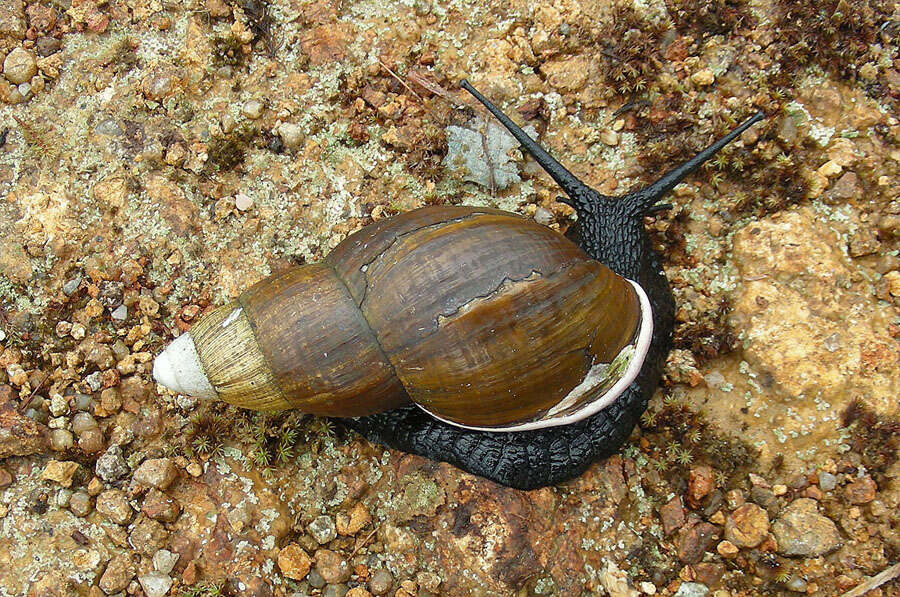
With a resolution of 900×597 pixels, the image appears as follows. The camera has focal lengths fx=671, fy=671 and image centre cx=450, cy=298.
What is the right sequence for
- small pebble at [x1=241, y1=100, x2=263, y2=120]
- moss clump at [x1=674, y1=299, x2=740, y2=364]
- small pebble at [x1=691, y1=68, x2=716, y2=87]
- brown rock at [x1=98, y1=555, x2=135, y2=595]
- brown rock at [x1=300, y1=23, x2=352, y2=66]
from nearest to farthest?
brown rock at [x1=98, y1=555, x2=135, y2=595] → moss clump at [x1=674, y1=299, x2=740, y2=364] → small pebble at [x1=691, y1=68, x2=716, y2=87] → small pebble at [x1=241, y1=100, x2=263, y2=120] → brown rock at [x1=300, y1=23, x2=352, y2=66]

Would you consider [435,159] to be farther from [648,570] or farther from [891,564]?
[891,564]

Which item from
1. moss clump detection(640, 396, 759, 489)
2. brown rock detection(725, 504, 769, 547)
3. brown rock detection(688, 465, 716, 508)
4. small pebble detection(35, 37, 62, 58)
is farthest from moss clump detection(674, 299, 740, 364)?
small pebble detection(35, 37, 62, 58)

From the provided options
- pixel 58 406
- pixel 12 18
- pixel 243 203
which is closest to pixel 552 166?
pixel 243 203

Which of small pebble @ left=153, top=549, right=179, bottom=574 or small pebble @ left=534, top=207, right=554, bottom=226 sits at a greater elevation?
small pebble @ left=534, top=207, right=554, bottom=226

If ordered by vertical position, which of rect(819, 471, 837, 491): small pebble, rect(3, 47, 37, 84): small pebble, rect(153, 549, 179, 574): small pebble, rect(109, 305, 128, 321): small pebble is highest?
rect(3, 47, 37, 84): small pebble

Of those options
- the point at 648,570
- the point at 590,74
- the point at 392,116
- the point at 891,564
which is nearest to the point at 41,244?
the point at 392,116

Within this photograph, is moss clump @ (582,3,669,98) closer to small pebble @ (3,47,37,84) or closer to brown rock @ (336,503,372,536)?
brown rock @ (336,503,372,536)
